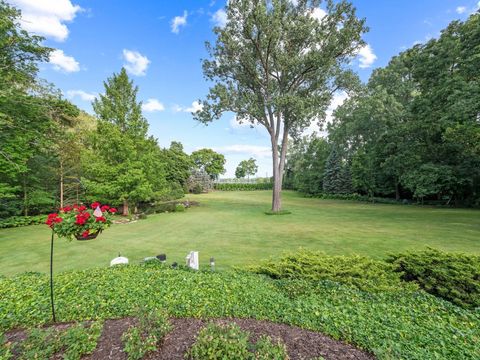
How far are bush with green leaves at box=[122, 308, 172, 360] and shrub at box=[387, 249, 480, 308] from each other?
4112 mm

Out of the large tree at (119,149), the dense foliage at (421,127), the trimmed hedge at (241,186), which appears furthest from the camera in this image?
the trimmed hedge at (241,186)

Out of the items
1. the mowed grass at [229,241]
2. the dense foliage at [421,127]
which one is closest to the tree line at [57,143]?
the mowed grass at [229,241]

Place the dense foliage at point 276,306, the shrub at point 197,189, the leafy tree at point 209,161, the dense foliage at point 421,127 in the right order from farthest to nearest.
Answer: the leafy tree at point 209,161 < the shrub at point 197,189 < the dense foliage at point 421,127 < the dense foliage at point 276,306

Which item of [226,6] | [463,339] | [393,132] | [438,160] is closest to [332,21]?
[226,6]

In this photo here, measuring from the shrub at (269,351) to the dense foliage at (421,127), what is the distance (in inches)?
510

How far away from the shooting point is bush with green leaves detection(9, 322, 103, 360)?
2.17m

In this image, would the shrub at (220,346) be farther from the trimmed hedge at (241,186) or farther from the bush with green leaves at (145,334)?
the trimmed hedge at (241,186)

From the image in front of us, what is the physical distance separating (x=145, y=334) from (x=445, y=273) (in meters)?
4.74

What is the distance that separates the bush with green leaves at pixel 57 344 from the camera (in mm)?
2168

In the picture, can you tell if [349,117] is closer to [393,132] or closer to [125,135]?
[393,132]

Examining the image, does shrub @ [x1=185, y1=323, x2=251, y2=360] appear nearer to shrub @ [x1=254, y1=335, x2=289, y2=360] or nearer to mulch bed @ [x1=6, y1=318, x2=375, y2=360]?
shrub @ [x1=254, y1=335, x2=289, y2=360]

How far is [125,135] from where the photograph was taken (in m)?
13.7

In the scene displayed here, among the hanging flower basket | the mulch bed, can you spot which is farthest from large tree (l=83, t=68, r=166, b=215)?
the mulch bed

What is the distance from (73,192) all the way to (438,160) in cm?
2538
